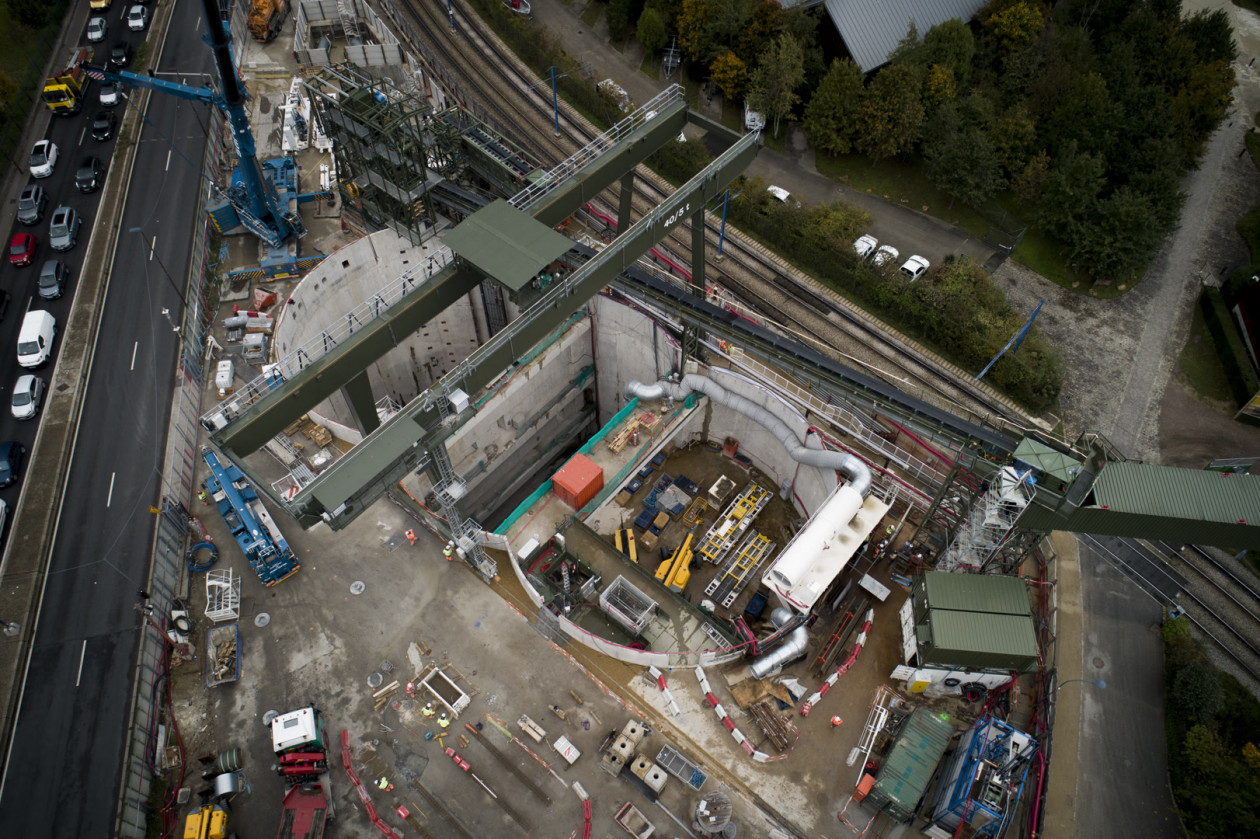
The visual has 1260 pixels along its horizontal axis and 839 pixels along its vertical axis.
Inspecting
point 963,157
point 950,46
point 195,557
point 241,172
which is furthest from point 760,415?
point 950,46

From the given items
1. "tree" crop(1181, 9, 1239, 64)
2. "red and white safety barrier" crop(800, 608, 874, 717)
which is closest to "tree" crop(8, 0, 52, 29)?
"red and white safety barrier" crop(800, 608, 874, 717)

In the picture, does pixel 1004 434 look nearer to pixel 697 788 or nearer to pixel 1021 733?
pixel 1021 733

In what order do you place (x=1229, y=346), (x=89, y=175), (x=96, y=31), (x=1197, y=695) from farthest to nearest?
(x=96, y=31)
(x=89, y=175)
(x=1229, y=346)
(x=1197, y=695)

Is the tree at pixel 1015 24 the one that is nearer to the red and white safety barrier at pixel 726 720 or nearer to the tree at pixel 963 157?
the tree at pixel 963 157

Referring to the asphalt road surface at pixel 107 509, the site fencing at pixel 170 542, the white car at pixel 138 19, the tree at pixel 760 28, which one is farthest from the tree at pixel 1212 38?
the white car at pixel 138 19

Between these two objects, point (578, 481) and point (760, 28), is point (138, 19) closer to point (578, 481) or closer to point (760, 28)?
point (760, 28)

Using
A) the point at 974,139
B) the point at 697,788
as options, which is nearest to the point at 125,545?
the point at 697,788
